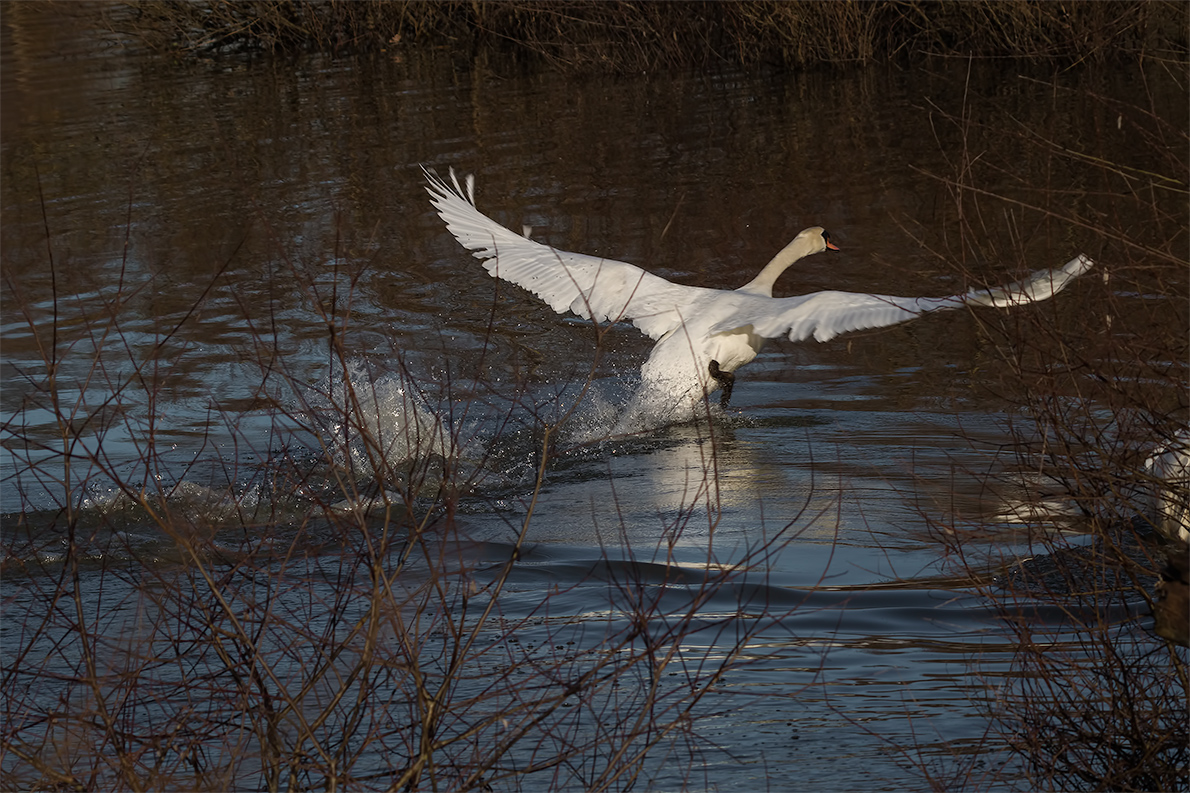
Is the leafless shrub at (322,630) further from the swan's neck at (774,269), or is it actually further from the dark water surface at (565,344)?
the swan's neck at (774,269)

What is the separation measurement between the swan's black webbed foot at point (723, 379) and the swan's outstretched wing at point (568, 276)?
364mm

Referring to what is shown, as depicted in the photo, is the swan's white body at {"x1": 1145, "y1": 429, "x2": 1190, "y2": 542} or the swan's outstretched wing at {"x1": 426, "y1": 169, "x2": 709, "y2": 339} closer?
the swan's white body at {"x1": 1145, "y1": 429, "x2": 1190, "y2": 542}

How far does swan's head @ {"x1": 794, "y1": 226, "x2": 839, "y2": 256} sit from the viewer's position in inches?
372

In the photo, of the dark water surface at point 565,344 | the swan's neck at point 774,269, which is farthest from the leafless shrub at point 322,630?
the swan's neck at point 774,269

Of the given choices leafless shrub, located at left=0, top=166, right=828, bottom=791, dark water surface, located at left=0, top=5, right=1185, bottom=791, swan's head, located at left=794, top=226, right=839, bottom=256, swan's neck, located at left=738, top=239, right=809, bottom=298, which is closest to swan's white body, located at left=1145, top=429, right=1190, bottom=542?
dark water surface, located at left=0, top=5, right=1185, bottom=791

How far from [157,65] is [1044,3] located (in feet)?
45.9

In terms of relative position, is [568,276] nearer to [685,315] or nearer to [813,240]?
[685,315]

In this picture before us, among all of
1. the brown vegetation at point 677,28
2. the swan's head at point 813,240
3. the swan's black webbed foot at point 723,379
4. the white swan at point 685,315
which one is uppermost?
the brown vegetation at point 677,28

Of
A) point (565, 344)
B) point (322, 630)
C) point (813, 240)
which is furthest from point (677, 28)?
point (322, 630)

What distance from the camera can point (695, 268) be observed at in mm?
11758

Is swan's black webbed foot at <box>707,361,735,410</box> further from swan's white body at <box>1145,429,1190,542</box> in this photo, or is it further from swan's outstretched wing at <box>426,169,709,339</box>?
swan's white body at <box>1145,429,1190,542</box>

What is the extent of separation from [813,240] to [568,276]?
1.81 m

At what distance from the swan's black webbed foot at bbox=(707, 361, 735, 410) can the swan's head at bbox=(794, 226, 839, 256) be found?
4.39 ft

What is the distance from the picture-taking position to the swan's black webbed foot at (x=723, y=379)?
8.15 metres
